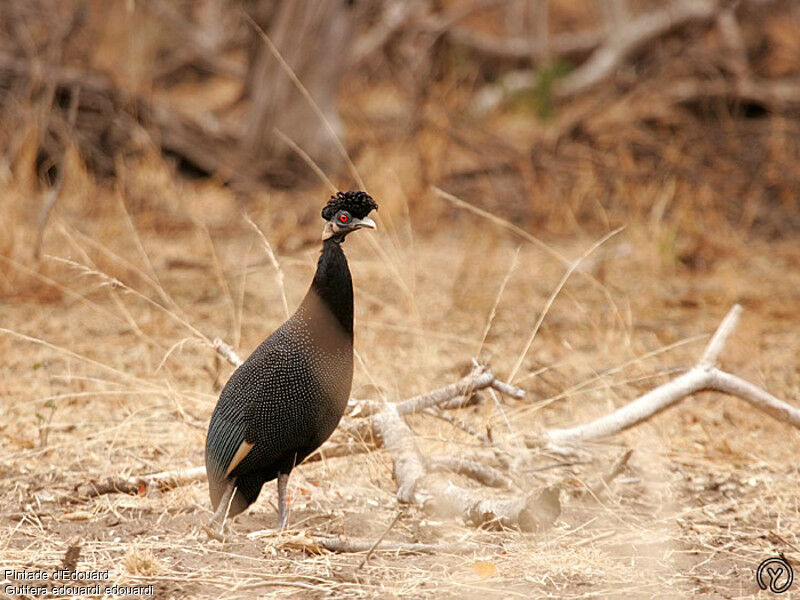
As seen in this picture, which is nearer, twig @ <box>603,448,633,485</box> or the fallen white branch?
twig @ <box>603,448,633,485</box>

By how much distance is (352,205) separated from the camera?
101 inches

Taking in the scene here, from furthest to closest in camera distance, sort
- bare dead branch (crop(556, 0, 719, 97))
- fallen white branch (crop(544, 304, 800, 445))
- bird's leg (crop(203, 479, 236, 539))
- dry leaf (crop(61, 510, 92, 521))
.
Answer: bare dead branch (crop(556, 0, 719, 97)) < fallen white branch (crop(544, 304, 800, 445)) < dry leaf (crop(61, 510, 92, 521)) < bird's leg (crop(203, 479, 236, 539))

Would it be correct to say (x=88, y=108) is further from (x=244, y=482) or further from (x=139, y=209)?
(x=244, y=482)

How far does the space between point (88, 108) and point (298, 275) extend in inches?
72.2

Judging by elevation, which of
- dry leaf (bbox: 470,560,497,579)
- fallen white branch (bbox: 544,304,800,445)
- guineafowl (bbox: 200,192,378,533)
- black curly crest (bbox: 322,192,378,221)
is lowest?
dry leaf (bbox: 470,560,497,579)

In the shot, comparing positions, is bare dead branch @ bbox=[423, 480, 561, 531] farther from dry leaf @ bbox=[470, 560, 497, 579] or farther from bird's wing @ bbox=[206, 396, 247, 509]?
bird's wing @ bbox=[206, 396, 247, 509]

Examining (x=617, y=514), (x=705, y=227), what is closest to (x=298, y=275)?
(x=705, y=227)

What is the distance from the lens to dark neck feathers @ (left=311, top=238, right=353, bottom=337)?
2.56 metres

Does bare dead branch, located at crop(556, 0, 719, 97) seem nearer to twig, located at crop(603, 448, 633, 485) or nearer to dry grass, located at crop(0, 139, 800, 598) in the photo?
dry grass, located at crop(0, 139, 800, 598)

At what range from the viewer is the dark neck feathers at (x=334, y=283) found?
101 inches

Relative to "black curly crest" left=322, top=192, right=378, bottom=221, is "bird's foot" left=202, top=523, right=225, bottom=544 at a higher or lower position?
lower

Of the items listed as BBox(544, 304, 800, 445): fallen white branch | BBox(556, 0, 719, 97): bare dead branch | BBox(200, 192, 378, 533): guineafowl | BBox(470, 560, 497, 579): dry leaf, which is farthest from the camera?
BBox(556, 0, 719, 97): bare dead branch

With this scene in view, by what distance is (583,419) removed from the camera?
12.0ft

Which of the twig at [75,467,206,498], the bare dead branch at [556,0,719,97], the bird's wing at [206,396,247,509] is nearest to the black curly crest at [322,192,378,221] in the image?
the bird's wing at [206,396,247,509]
